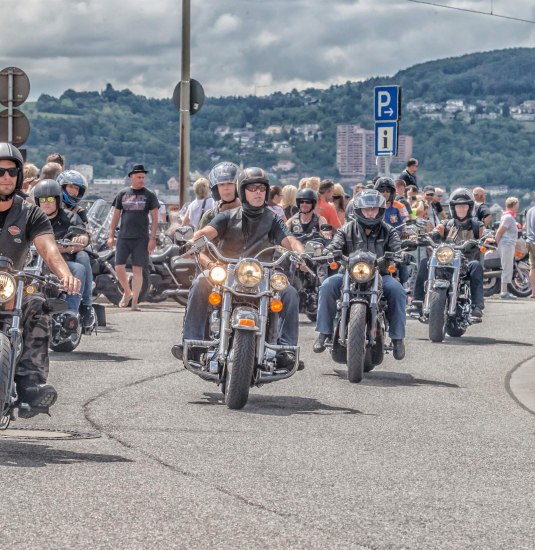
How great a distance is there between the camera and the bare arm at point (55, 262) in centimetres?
824

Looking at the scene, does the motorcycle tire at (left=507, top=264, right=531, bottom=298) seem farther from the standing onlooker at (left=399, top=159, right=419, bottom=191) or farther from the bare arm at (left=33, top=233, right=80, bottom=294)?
the bare arm at (left=33, top=233, right=80, bottom=294)

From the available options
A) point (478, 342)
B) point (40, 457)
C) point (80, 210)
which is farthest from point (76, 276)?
point (40, 457)

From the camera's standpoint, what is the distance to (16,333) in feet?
26.9

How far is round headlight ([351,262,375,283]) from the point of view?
12938mm

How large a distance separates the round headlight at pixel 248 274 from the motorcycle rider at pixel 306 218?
8.31m

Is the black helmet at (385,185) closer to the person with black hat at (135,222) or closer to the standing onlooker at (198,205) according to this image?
the person with black hat at (135,222)

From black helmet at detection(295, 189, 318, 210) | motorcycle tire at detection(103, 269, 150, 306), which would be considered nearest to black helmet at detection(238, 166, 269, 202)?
black helmet at detection(295, 189, 318, 210)

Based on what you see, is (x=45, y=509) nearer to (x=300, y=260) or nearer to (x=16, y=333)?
(x=16, y=333)

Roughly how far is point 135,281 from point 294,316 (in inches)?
352

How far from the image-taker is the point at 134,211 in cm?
1950

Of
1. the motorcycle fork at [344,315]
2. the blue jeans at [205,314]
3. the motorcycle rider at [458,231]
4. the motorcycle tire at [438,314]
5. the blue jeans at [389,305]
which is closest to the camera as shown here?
the blue jeans at [205,314]

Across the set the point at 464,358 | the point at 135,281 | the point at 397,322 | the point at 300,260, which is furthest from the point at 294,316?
the point at 135,281

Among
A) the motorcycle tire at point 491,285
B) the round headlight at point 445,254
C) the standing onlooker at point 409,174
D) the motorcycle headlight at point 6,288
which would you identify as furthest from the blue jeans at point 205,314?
the motorcycle tire at point 491,285

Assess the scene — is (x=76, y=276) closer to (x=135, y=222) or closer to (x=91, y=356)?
(x=91, y=356)
